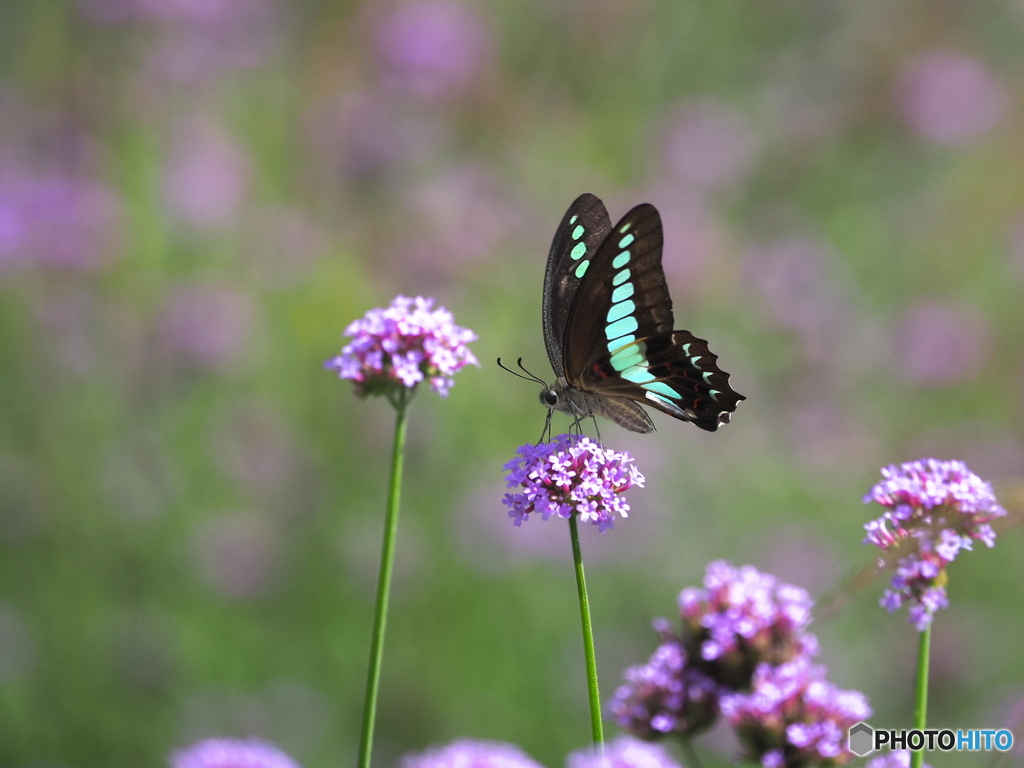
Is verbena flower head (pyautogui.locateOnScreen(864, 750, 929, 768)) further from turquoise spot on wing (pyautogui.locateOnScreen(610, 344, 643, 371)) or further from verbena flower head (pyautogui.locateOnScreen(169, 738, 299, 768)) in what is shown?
verbena flower head (pyautogui.locateOnScreen(169, 738, 299, 768))

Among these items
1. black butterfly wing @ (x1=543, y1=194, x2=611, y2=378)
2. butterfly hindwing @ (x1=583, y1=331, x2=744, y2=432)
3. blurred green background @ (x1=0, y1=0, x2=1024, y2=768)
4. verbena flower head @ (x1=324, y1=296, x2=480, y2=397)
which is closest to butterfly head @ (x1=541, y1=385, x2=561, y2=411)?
butterfly hindwing @ (x1=583, y1=331, x2=744, y2=432)

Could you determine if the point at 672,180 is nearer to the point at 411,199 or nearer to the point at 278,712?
the point at 411,199

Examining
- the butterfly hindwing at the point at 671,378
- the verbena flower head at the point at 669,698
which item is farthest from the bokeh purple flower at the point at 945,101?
the verbena flower head at the point at 669,698

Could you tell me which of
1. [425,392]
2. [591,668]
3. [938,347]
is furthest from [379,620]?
[938,347]

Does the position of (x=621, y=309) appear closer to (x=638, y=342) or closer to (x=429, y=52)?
(x=638, y=342)

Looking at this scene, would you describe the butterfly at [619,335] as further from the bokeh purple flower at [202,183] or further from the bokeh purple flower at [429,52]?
the bokeh purple flower at [202,183]
